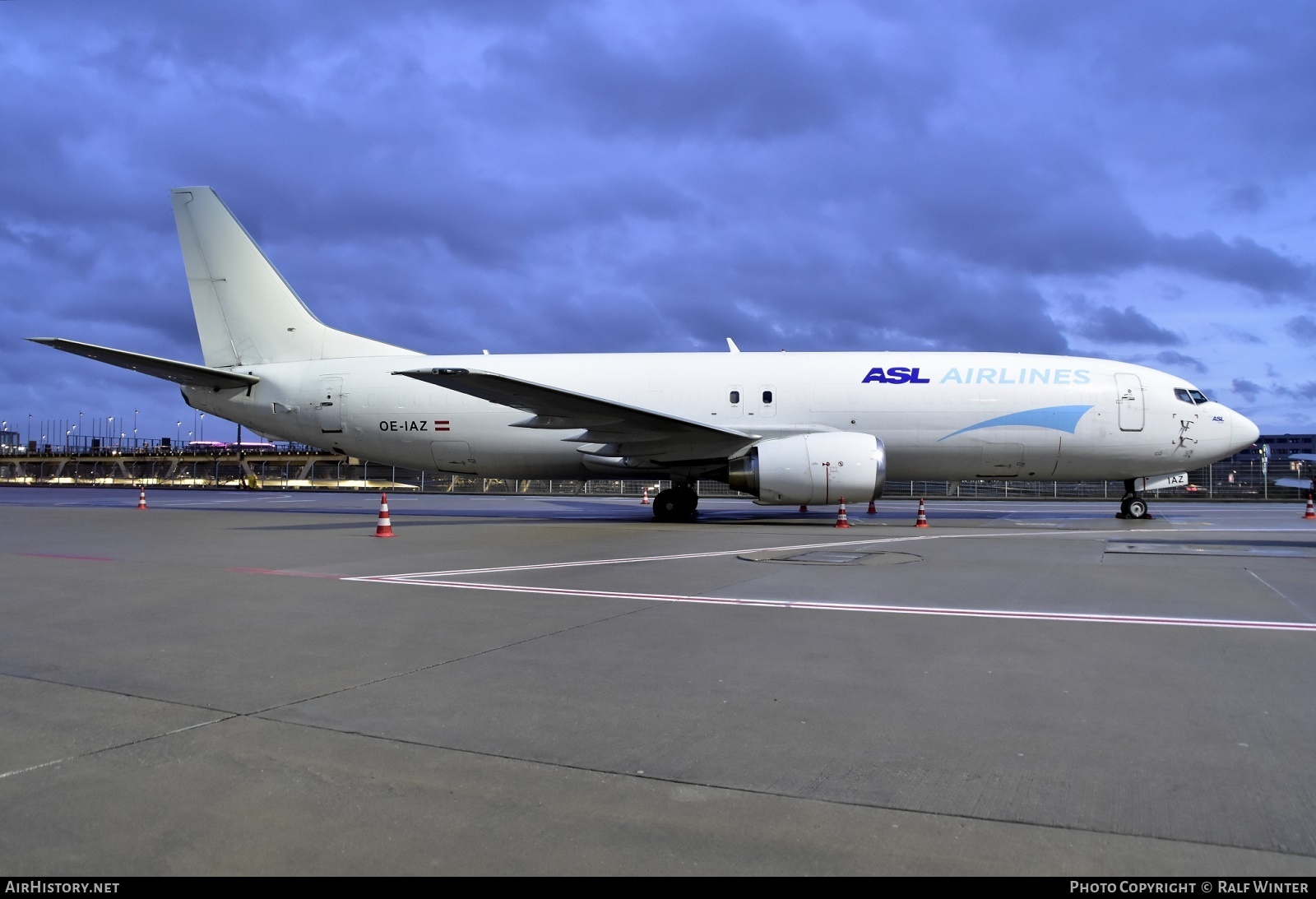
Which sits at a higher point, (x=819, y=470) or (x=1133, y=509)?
(x=819, y=470)

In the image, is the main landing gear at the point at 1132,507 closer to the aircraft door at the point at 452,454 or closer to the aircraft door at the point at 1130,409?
the aircraft door at the point at 1130,409

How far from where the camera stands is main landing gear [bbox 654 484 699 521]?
16844 mm

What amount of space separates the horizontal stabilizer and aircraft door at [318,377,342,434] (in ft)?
5.09

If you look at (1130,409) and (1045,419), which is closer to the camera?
(1045,419)

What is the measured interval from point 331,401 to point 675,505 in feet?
25.5

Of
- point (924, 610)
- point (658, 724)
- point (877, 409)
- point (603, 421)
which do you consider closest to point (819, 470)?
point (877, 409)

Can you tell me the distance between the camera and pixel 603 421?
49.9 ft

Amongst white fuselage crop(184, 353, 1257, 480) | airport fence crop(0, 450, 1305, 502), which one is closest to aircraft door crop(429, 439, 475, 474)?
white fuselage crop(184, 353, 1257, 480)

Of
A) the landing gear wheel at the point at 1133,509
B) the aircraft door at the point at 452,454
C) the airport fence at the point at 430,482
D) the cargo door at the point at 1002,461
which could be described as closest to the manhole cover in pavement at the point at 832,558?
the cargo door at the point at 1002,461

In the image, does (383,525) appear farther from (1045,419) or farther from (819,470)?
(1045,419)

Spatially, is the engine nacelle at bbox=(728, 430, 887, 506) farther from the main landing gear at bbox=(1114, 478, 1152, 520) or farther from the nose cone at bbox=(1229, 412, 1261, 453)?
the nose cone at bbox=(1229, 412, 1261, 453)

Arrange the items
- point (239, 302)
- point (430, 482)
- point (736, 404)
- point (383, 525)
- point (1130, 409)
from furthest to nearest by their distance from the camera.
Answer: point (430, 482)
point (239, 302)
point (736, 404)
point (1130, 409)
point (383, 525)

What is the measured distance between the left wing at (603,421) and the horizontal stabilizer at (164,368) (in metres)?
5.10
